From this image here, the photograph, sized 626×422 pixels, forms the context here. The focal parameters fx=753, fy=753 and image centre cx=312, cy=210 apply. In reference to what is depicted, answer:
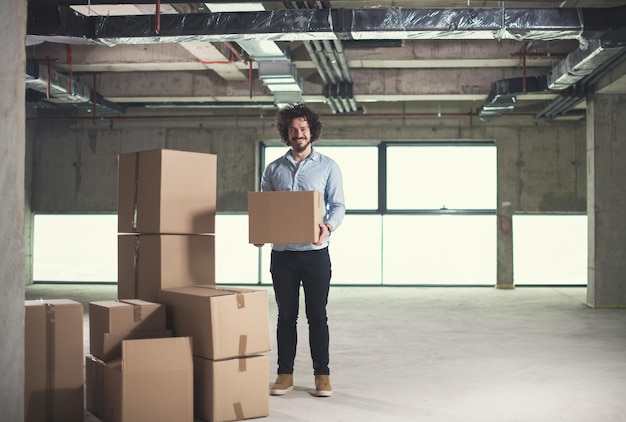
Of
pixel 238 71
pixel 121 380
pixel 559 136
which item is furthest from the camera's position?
pixel 559 136

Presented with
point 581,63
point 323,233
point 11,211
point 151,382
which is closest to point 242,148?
point 581,63

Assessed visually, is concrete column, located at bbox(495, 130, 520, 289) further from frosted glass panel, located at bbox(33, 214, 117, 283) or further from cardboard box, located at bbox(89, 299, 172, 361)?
cardboard box, located at bbox(89, 299, 172, 361)

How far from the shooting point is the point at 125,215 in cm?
368

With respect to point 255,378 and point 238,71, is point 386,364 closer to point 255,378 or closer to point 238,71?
point 255,378

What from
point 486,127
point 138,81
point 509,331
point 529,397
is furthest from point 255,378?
point 486,127

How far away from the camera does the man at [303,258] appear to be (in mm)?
3559

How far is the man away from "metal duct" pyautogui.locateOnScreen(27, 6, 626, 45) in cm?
165

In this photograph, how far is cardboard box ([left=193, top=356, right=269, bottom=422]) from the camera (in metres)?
3.12

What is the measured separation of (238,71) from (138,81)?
158 centimetres

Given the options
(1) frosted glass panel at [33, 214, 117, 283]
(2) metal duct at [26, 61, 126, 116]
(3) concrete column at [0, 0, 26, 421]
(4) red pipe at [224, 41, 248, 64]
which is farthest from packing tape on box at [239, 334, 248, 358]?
(1) frosted glass panel at [33, 214, 117, 283]

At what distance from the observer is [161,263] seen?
11.2 ft

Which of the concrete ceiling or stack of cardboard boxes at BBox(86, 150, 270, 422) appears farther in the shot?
the concrete ceiling

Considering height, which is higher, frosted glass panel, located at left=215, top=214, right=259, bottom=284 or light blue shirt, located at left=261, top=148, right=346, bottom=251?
light blue shirt, located at left=261, top=148, right=346, bottom=251

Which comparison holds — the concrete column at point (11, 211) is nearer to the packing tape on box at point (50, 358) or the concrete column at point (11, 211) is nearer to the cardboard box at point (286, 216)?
the packing tape on box at point (50, 358)
